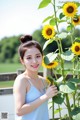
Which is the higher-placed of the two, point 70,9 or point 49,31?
point 70,9

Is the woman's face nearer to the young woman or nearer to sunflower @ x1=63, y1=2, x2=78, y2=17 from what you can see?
the young woman

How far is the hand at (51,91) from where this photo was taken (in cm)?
228

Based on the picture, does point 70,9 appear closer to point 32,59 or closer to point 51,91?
point 32,59

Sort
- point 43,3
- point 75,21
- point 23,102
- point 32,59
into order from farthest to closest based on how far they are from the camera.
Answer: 1. point 75,21
2. point 43,3
3. point 32,59
4. point 23,102

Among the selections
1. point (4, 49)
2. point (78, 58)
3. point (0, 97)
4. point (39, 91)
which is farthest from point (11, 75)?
point (4, 49)

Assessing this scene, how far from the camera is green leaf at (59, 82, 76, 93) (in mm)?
2387

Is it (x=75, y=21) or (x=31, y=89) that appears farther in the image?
(x=75, y=21)

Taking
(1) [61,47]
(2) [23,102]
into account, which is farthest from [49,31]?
(2) [23,102]

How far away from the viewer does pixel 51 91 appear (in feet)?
7.55

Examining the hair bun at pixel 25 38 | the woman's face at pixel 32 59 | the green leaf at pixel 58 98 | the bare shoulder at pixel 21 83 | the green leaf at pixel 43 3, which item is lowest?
the green leaf at pixel 58 98

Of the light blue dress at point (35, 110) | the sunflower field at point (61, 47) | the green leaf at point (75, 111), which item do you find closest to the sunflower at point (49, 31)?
the sunflower field at point (61, 47)

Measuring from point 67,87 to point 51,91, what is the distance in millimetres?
164

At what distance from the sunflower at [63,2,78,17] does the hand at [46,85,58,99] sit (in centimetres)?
54

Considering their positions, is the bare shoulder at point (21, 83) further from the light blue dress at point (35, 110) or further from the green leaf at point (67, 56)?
the green leaf at point (67, 56)
